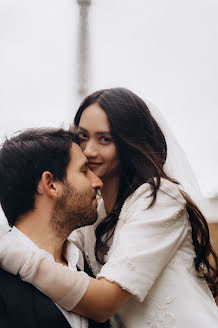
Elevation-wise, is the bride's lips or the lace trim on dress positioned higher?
the bride's lips

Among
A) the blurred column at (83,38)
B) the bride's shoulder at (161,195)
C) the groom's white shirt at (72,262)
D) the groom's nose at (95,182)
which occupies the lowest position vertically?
the groom's white shirt at (72,262)

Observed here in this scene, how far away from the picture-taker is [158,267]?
49.2 inches

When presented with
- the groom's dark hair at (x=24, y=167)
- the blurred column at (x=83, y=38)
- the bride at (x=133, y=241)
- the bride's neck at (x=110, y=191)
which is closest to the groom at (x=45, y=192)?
the groom's dark hair at (x=24, y=167)

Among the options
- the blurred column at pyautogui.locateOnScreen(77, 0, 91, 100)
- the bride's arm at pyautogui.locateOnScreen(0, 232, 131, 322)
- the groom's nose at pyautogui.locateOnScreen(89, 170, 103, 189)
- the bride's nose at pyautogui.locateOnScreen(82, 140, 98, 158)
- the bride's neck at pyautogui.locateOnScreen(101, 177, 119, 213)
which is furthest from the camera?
the blurred column at pyautogui.locateOnScreen(77, 0, 91, 100)

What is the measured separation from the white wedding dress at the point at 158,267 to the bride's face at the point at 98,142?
0.18 metres

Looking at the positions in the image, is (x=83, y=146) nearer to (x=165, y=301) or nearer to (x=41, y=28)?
(x=165, y=301)

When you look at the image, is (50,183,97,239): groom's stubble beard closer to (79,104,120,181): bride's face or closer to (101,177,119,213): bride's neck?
(79,104,120,181): bride's face

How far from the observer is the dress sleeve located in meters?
1.18

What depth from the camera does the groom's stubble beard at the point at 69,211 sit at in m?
1.25

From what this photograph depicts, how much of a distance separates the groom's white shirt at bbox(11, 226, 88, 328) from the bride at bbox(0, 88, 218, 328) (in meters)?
0.02

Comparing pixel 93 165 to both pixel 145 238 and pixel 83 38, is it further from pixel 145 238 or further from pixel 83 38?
pixel 83 38

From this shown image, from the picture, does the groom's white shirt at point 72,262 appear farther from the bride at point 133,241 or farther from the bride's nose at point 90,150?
the bride's nose at point 90,150

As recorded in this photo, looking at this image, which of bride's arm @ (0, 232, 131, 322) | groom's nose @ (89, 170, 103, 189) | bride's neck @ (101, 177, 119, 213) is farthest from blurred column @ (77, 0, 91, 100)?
bride's arm @ (0, 232, 131, 322)

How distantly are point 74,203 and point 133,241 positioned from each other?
22cm
